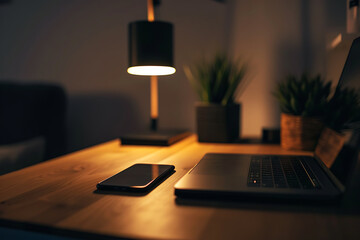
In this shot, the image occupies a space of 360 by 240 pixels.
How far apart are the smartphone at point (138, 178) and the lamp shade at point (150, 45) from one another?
1.21 ft

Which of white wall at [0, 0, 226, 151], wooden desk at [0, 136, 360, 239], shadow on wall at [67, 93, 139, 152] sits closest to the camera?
wooden desk at [0, 136, 360, 239]

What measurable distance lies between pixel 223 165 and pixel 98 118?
1.18 metres

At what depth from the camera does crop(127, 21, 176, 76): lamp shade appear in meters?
0.96

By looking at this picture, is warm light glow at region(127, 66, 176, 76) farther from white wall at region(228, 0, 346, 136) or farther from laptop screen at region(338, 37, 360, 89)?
laptop screen at region(338, 37, 360, 89)

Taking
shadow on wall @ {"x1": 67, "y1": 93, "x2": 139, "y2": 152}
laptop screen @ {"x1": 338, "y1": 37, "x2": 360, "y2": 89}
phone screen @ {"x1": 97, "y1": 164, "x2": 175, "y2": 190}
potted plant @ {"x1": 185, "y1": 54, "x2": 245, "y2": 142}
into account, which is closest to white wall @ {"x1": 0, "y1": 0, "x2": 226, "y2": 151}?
shadow on wall @ {"x1": 67, "y1": 93, "x2": 139, "y2": 152}

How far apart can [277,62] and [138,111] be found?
0.75m

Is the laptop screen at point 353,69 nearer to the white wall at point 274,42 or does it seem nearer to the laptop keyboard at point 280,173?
the laptop keyboard at point 280,173

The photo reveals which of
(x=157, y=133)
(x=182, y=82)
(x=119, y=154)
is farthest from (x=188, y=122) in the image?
(x=119, y=154)

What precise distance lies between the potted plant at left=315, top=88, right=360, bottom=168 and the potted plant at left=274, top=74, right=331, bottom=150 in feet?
0.09

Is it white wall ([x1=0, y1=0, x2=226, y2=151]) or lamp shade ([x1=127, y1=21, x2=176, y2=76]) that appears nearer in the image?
lamp shade ([x1=127, y1=21, x2=176, y2=76])

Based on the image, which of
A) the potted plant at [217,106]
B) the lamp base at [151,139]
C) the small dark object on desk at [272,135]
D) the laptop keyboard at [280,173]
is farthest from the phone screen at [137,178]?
the small dark object on desk at [272,135]

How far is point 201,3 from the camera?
56.4 inches

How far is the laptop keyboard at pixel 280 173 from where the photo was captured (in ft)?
1.77

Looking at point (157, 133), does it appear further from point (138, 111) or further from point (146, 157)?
point (138, 111)
